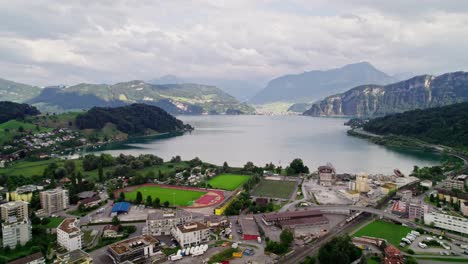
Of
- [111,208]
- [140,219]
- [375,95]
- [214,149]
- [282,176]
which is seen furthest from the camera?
[375,95]

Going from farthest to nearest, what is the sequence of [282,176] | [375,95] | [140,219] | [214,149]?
[375,95]
[214,149]
[282,176]
[140,219]

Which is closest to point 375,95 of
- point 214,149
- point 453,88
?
point 453,88

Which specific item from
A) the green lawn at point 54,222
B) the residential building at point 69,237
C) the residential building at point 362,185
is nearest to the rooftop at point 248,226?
the residential building at point 69,237

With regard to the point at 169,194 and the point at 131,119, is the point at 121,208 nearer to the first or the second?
the point at 169,194

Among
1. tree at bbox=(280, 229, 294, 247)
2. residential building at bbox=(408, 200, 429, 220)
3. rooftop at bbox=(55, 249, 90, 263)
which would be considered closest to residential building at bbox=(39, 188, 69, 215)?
rooftop at bbox=(55, 249, 90, 263)

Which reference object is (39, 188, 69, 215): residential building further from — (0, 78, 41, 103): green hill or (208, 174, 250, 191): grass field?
(0, 78, 41, 103): green hill

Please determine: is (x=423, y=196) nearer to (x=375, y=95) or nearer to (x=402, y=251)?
(x=402, y=251)

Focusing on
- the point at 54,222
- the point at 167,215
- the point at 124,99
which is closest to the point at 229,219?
the point at 167,215
